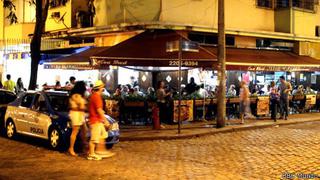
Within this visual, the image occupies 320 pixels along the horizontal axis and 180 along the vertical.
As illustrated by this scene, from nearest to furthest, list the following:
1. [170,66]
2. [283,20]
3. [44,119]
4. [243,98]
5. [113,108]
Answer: [44,119] → [113,108] → [170,66] → [243,98] → [283,20]

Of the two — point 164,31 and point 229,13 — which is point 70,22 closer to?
point 164,31

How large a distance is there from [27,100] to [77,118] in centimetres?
311

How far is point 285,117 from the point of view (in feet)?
66.1

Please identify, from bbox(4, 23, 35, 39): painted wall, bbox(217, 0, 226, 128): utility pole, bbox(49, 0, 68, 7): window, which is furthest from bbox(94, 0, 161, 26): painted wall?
bbox(4, 23, 35, 39): painted wall

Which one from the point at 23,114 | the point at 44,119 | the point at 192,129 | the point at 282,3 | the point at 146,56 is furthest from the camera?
the point at 282,3

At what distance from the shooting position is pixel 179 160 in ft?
36.3

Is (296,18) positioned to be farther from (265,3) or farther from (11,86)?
(11,86)

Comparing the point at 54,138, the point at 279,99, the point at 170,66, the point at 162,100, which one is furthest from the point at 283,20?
the point at 54,138

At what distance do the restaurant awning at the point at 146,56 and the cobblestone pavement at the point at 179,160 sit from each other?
12.6 feet

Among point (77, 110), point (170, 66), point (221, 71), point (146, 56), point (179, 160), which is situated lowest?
point (179, 160)

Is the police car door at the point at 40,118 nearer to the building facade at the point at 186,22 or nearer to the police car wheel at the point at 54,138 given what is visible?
the police car wheel at the point at 54,138

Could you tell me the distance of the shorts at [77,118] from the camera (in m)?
11.2

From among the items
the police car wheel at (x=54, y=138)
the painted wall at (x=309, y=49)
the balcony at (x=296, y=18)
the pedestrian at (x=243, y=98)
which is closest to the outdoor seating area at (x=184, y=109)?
the pedestrian at (x=243, y=98)

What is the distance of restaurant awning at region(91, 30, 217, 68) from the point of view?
678 inches
